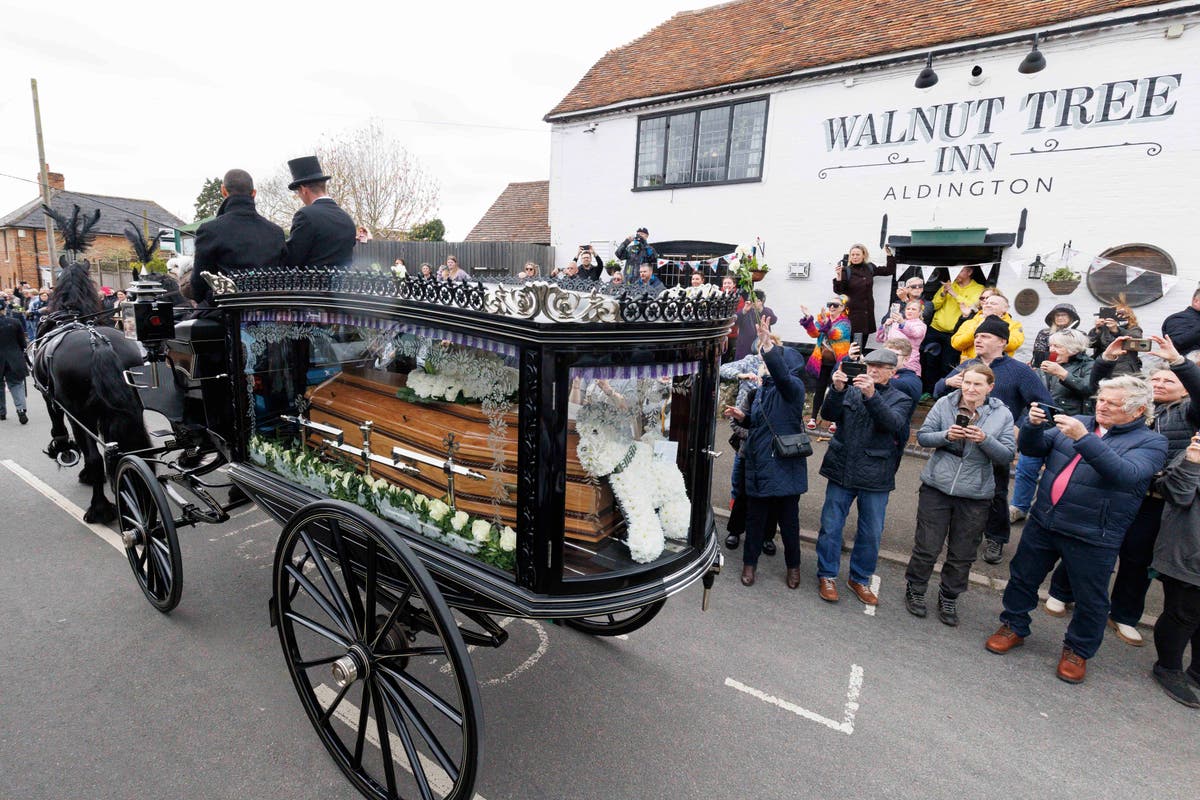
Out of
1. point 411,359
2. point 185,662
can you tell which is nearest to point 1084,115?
point 411,359

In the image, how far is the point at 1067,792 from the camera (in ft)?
8.49

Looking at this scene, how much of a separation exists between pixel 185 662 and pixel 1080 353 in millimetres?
6658

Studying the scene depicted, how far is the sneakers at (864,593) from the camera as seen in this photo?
415 cm

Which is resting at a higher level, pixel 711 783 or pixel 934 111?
pixel 934 111

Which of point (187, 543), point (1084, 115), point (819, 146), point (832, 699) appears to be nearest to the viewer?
point (832, 699)

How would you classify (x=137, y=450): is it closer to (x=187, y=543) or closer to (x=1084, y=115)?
(x=187, y=543)

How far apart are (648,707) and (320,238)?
3136 millimetres

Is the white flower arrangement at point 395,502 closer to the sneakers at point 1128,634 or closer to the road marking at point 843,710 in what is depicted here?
the road marking at point 843,710

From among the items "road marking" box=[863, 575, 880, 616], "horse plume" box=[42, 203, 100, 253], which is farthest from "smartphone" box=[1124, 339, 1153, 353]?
"horse plume" box=[42, 203, 100, 253]

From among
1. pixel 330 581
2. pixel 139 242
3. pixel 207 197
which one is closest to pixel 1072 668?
pixel 330 581

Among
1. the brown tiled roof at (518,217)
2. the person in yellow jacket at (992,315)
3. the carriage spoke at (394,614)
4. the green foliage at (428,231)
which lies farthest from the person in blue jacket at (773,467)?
the green foliage at (428,231)

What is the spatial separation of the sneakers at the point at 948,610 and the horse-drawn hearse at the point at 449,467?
6.94ft

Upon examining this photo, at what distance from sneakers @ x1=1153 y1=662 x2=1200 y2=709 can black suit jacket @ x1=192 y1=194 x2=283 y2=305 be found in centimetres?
568

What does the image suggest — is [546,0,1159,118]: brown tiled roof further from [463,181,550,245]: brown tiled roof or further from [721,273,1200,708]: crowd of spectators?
[721,273,1200,708]: crowd of spectators
